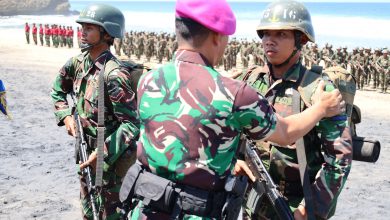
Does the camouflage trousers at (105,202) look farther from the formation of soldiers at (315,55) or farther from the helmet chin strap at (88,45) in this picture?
the formation of soldiers at (315,55)

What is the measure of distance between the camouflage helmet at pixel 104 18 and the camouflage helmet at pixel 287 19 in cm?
129

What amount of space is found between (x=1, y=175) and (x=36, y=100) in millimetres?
6186

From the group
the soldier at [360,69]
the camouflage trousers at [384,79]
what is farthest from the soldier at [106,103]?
the soldier at [360,69]

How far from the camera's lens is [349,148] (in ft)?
8.41

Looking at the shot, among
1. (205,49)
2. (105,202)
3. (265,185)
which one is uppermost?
(205,49)

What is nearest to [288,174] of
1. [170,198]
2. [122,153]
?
[170,198]

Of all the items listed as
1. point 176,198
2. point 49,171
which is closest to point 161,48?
point 49,171

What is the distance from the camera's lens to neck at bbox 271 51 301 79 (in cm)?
289

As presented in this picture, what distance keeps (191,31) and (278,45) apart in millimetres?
915

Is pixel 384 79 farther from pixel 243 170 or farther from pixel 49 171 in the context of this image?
pixel 243 170

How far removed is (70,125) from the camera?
3969 millimetres

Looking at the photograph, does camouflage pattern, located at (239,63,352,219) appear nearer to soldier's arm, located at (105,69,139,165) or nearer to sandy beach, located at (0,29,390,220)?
soldier's arm, located at (105,69,139,165)

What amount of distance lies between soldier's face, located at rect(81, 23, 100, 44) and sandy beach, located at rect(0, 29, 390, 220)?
2536mm

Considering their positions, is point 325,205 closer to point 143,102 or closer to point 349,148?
point 349,148
